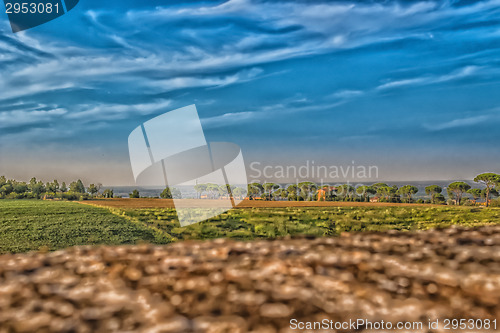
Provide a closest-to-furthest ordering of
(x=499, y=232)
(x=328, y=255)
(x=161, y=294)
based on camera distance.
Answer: (x=161, y=294)
(x=328, y=255)
(x=499, y=232)

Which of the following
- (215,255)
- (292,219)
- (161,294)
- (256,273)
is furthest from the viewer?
(292,219)

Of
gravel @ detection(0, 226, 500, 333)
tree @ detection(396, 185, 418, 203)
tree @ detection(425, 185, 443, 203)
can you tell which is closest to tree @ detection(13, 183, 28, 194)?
gravel @ detection(0, 226, 500, 333)

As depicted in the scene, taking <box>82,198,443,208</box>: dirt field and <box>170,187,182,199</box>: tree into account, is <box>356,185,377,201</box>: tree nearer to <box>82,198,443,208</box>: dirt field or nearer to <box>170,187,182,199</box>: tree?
<box>82,198,443,208</box>: dirt field

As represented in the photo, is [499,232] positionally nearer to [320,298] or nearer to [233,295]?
[320,298]

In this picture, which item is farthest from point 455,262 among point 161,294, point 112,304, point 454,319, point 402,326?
point 112,304

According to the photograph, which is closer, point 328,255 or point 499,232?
point 328,255

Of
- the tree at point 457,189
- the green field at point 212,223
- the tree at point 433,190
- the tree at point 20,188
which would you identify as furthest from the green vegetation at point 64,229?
the tree at point 457,189

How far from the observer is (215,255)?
334 centimetres

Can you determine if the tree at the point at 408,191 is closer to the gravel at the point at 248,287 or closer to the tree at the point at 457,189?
the tree at the point at 457,189

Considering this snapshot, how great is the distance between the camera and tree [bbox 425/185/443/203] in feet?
27.3

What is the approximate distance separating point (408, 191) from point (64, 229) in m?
7.32

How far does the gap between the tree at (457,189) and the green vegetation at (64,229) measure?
6753 millimetres

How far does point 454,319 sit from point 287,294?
0.99m

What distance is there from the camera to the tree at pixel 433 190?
27.3 ft
